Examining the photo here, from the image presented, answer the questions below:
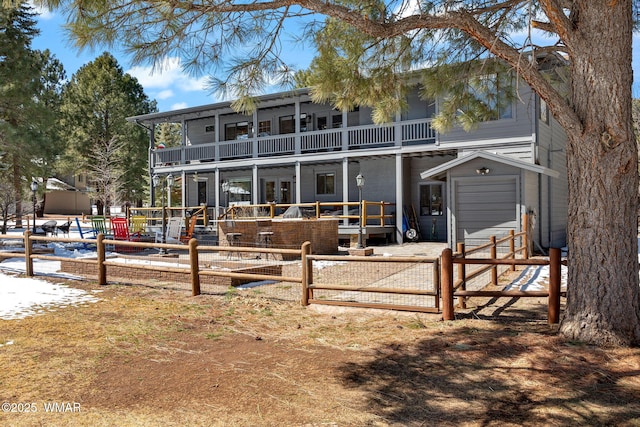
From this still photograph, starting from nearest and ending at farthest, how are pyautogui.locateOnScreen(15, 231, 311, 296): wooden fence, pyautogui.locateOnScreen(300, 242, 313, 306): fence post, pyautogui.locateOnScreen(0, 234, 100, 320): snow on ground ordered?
pyautogui.locateOnScreen(0, 234, 100, 320): snow on ground
pyautogui.locateOnScreen(300, 242, 313, 306): fence post
pyautogui.locateOnScreen(15, 231, 311, 296): wooden fence

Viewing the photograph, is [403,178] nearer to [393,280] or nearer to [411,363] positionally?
[393,280]

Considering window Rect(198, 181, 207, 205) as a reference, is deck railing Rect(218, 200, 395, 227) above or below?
below

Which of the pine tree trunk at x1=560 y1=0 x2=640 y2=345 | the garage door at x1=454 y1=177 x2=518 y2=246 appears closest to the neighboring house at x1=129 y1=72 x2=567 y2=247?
the garage door at x1=454 y1=177 x2=518 y2=246

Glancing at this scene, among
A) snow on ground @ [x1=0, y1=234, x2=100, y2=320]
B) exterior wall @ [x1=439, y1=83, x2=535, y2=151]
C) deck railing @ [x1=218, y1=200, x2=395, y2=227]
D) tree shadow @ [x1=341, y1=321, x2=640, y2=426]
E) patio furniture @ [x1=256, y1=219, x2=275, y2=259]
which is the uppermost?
exterior wall @ [x1=439, y1=83, x2=535, y2=151]

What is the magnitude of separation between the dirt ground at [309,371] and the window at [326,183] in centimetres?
1421

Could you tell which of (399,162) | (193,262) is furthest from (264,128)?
(193,262)

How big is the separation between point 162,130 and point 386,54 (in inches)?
1688

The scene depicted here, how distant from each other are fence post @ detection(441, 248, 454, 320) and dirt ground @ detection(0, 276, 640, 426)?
17 cm

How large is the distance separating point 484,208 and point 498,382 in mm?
9289

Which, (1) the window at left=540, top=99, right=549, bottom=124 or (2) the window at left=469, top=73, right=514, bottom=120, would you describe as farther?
(1) the window at left=540, top=99, right=549, bottom=124

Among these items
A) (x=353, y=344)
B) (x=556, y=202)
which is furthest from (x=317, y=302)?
(x=556, y=202)

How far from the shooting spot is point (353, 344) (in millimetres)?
5078

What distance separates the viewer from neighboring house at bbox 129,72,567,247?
12.6m

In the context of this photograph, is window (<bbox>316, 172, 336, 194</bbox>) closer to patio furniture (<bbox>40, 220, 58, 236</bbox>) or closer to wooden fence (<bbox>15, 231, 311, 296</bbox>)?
patio furniture (<bbox>40, 220, 58, 236</bbox>)
